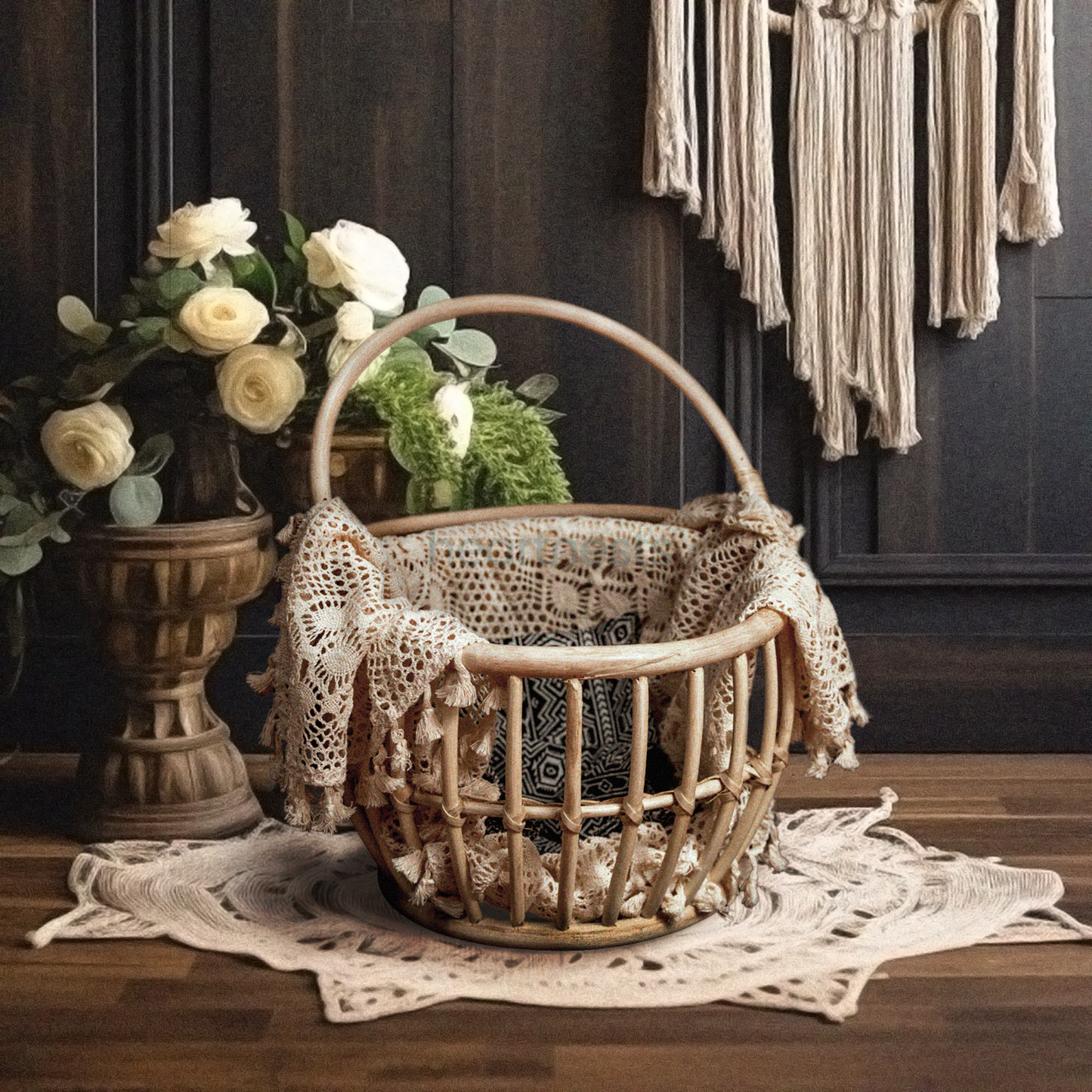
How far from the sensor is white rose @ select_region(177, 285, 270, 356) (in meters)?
1.72

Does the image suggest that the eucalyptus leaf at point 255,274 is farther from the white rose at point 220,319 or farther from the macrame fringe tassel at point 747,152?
the macrame fringe tassel at point 747,152

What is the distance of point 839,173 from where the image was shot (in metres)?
2.09

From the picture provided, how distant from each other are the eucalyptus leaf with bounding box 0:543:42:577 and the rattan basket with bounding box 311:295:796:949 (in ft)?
1.41

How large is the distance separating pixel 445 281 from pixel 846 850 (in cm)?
109

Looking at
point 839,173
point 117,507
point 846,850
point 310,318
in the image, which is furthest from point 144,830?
point 839,173

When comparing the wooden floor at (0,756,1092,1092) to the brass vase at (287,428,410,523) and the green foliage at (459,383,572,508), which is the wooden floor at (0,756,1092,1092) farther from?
the green foliage at (459,383,572,508)

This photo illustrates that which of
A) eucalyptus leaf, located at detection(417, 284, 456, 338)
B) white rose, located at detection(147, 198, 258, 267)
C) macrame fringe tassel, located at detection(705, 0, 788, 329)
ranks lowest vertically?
eucalyptus leaf, located at detection(417, 284, 456, 338)

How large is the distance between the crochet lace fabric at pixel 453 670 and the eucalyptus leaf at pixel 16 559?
1.32 feet

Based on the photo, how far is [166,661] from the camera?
5.82 feet

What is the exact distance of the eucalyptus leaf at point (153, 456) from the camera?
177cm

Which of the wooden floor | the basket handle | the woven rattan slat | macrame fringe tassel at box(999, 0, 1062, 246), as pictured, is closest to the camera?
the wooden floor

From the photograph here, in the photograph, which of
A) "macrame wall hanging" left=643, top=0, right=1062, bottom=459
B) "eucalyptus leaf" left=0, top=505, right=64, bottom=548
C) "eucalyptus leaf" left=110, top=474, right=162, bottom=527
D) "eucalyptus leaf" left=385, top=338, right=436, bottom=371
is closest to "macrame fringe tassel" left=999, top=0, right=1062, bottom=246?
"macrame wall hanging" left=643, top=0, right=1062, bottom=459

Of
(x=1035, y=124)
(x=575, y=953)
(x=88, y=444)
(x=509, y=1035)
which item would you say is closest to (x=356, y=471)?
(x=88, y=444)

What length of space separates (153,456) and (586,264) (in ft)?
2.59
